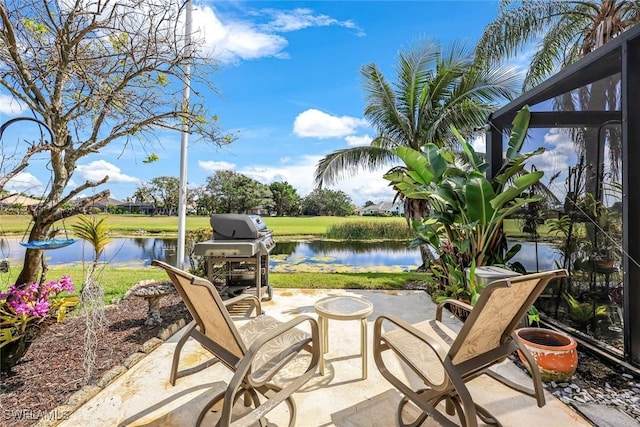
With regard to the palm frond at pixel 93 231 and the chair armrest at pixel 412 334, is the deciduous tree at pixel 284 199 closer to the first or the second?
the palm frond at pixel 93 231

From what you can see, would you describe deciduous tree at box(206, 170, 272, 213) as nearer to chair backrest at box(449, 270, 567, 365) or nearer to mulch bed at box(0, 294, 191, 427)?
mulch bed at box(0, 294, 191, 427)

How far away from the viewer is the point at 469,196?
329cm

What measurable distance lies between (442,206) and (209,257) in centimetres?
334

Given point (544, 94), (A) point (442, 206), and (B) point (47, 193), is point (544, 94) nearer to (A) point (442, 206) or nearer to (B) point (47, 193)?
(A) point (442, 206)

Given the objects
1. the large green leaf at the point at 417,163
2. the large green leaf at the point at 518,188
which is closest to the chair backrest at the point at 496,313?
the large green leaf at the point at 518,188

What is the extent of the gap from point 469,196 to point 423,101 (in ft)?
15.7

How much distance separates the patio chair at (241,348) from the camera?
1.54m

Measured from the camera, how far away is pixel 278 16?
5555 mm

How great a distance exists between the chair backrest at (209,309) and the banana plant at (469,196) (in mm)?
2750

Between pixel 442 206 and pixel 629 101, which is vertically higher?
pixel 629 101

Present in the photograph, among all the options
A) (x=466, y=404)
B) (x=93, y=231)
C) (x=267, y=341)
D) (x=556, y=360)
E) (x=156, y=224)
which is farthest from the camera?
(x=156, y=224)

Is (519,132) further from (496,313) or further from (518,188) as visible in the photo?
(496,313)

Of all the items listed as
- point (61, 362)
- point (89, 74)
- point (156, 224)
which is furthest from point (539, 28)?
point (156, 224)

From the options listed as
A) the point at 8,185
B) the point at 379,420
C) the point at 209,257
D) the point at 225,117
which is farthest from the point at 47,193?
the point at 379,420
